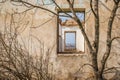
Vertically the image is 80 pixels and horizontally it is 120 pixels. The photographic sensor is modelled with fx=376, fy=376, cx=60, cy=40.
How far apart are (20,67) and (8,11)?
1437 mm

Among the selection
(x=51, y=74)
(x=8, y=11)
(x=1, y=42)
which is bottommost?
(x=51, y=74)

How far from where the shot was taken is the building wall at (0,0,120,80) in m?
9.19

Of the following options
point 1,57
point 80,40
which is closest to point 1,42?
point 1,57

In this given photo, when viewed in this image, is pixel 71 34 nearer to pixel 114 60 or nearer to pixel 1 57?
pixel 114 60

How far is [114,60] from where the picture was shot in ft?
30.1

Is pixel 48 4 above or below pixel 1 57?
above

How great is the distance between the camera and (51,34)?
30.5 feet

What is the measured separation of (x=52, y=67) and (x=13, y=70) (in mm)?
964

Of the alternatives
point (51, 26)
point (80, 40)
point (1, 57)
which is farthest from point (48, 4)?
point (1, 57)

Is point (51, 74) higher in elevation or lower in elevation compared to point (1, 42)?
lower

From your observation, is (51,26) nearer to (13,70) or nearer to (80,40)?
(80,40)

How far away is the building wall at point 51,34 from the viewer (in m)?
9.19

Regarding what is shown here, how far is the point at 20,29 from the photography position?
9.36 m

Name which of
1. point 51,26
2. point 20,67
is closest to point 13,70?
point 20,67
